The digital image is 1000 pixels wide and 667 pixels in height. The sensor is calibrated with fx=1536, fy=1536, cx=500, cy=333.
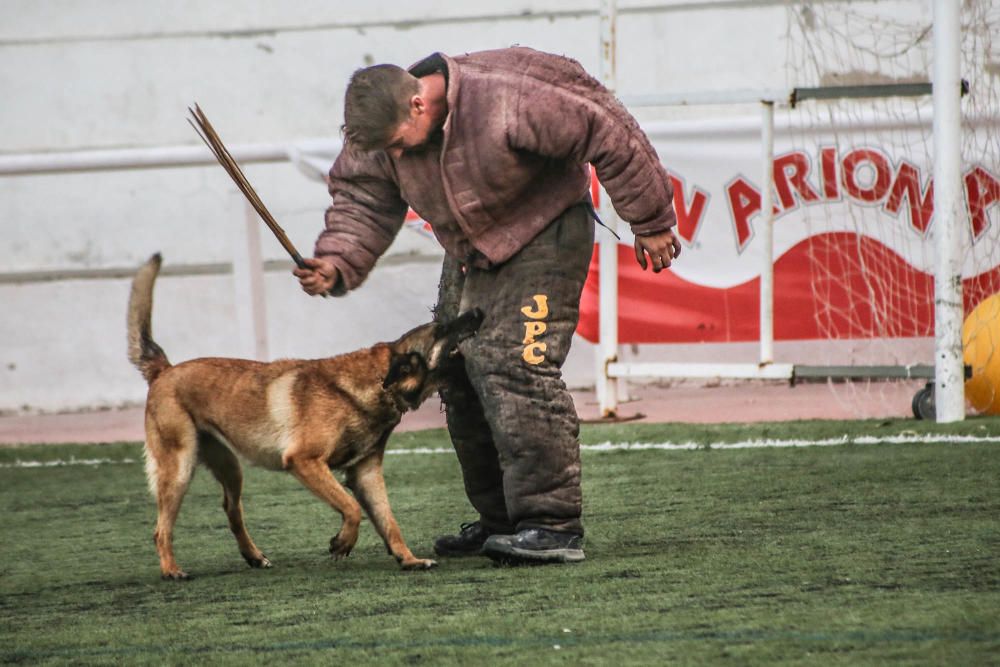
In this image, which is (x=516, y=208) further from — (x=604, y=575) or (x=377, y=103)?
(x=604, y=575)

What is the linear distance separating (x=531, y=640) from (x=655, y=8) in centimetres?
813

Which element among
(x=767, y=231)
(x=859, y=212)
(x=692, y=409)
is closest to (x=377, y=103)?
(x=767, y=231)

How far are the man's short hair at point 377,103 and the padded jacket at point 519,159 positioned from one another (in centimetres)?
15

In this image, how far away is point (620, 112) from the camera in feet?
14.8

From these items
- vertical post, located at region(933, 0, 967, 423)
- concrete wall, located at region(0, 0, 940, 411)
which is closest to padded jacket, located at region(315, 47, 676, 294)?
vertical post, located at region(933, 0, 967, 423)

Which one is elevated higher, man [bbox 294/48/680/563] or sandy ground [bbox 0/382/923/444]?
man [bbox 294/48/680/563]

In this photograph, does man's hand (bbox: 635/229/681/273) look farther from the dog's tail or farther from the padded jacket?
the dog's tail

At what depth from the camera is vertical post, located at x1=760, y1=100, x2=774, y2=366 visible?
798cm

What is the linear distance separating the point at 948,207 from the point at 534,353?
3.47 m

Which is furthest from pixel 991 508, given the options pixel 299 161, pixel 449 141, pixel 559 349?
pixel 299 161

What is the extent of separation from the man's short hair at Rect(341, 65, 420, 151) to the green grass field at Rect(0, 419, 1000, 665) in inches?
50.2

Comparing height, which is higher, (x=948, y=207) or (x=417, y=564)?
(x=948, y=207)

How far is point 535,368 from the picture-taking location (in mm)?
4566

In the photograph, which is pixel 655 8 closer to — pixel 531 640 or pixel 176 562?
pixel 176 562
